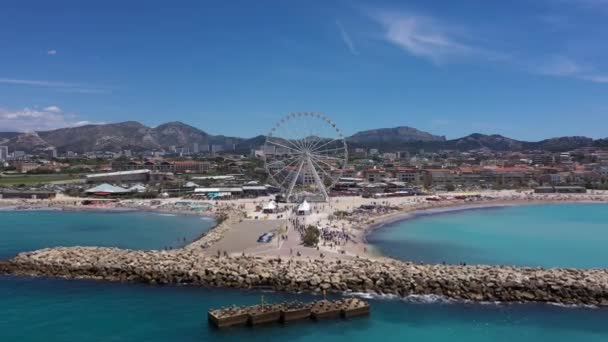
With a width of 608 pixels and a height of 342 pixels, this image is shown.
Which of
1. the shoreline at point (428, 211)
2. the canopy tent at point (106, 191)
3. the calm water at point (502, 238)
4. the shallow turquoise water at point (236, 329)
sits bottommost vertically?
the shallow turquoise water at point (236, 329)

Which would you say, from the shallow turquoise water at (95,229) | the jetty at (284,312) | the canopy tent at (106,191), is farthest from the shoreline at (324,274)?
the canopy tent at (106,191)

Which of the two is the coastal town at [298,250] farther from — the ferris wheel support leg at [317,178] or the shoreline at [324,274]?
the ferris wheel support leg at [317,178]

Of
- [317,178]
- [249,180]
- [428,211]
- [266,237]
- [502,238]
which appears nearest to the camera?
[266,237]

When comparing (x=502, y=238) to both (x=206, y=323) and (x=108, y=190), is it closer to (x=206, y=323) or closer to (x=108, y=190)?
(x=206, y=323)

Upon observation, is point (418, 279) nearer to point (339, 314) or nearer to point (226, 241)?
point (339, 314)

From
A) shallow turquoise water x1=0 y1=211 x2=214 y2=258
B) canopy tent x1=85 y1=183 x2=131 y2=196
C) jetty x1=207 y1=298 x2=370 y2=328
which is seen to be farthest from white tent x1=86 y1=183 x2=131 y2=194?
jetty x1=207 y1=298 x2=370 y2=328

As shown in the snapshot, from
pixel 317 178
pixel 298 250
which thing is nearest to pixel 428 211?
pixel 317 178

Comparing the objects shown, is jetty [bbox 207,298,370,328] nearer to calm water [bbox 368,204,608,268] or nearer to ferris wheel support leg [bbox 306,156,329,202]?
calm water [bbox 368,204,608,268]
